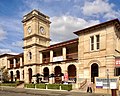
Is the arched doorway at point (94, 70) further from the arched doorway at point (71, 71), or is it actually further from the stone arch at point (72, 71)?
the arched doorway at point (71, 71)

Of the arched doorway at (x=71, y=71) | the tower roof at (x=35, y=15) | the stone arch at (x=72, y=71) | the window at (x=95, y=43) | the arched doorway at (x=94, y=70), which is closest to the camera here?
the window at (x=95, y=43)

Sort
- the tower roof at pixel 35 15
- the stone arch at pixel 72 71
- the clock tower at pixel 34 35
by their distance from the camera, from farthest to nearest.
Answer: the tower roof at pixel 35 15, the clock tower at pixel 34 35, the stone arch at pixel 72 71

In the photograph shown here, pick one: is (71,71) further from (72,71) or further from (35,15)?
(35,15)

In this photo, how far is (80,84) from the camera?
1275 inches

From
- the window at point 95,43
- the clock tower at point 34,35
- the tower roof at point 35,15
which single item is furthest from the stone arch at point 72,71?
the tower roof at point 35,15

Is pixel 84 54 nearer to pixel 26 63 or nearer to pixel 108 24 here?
pixel 108 24

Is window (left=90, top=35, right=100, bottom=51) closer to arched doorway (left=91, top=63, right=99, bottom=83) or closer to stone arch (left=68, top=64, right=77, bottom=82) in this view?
arched doorway (left=91, top=63, right=99, bottom=83)

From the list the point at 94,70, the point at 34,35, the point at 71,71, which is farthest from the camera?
the point at 34,35

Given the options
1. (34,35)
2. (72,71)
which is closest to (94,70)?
(72,71)

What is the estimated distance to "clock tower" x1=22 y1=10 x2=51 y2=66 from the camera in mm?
46250

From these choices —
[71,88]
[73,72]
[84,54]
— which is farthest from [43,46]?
[71,88]

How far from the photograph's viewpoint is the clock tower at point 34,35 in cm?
4625

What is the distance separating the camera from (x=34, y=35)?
151ft

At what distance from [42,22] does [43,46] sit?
587 centimetres
